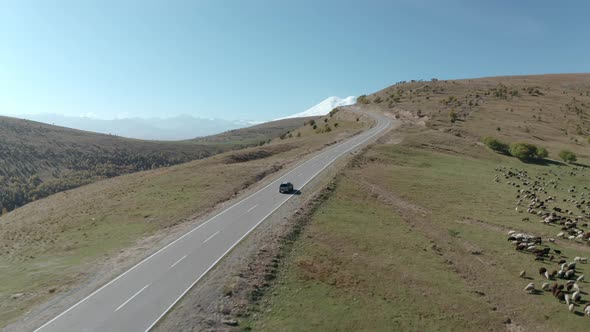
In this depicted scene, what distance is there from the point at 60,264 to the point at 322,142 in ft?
201

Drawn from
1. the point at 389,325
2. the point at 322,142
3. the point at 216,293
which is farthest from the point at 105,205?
the point at 322,142

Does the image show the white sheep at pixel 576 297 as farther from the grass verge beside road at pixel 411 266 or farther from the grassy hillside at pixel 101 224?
the grassy hillside at pixel 101 224

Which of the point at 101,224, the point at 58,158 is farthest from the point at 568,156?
the point at 58,158

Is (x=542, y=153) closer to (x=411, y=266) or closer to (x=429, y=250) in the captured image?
(x=429, y=250)

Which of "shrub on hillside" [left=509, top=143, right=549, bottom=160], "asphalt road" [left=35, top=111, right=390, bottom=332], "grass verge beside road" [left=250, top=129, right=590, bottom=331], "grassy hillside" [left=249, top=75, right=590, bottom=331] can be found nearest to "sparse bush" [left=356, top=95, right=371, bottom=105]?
"grassy hillside" [left=249, top=75, right=590, bottom=331]

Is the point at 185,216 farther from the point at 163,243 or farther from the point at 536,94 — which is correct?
the point at 536,94

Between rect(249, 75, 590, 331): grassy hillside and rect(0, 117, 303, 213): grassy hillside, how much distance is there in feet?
212

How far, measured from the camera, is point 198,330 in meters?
17.1

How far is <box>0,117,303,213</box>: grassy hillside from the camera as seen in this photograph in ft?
302

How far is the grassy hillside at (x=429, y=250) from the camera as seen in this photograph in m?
19.3

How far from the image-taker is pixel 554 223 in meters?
36.2

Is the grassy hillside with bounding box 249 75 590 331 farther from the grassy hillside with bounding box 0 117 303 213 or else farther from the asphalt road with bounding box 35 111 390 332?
the grassy hillside with bounding box 0 117 303 213

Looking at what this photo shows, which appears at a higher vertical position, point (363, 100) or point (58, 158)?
point (363, 100)

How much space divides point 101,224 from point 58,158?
103406 millimetres
